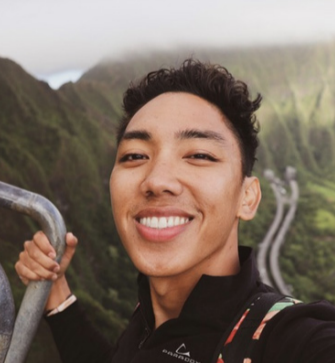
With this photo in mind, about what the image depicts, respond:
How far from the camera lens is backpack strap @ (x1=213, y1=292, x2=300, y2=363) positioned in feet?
3.58

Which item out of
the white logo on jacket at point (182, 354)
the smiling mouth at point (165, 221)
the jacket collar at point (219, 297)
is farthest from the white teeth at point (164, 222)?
the white logo on jacket at point (182, 354)

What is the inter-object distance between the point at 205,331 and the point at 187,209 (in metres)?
0.34

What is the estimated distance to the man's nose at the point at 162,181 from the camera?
1.31 m

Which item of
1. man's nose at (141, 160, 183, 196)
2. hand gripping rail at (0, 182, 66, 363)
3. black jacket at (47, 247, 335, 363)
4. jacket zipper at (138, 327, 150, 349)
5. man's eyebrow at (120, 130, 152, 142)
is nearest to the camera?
black jacket at (47, 247, 335, 363)

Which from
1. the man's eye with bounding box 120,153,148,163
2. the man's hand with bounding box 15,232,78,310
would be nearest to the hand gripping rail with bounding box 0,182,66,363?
the man's hand with bounding box 15,232,78,310

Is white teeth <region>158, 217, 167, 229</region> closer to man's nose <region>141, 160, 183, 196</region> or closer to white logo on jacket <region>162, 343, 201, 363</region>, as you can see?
man's nose <region>141, 160, 183, 196</region>

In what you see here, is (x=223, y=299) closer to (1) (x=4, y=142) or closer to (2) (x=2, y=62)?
(1) (x=4, y=142)

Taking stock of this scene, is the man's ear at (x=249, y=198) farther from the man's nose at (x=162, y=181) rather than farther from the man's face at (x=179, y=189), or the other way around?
the man's nose at (x=162, y=181)

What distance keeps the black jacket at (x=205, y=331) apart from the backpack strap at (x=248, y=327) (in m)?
0.02

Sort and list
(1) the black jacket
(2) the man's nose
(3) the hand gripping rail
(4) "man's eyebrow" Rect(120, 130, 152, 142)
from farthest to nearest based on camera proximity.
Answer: (4) "man's eyebrow" Rect(120, 130, 152, 142)
(2) the man's nose
(3) the hand gripping rail
(1) the black jacket

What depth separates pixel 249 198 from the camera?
155 centimetres

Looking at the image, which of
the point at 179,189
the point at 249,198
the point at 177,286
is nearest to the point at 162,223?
the point at 179,189

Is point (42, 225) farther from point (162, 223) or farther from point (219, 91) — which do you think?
point (219, 91)

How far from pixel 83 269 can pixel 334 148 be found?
7.85m
